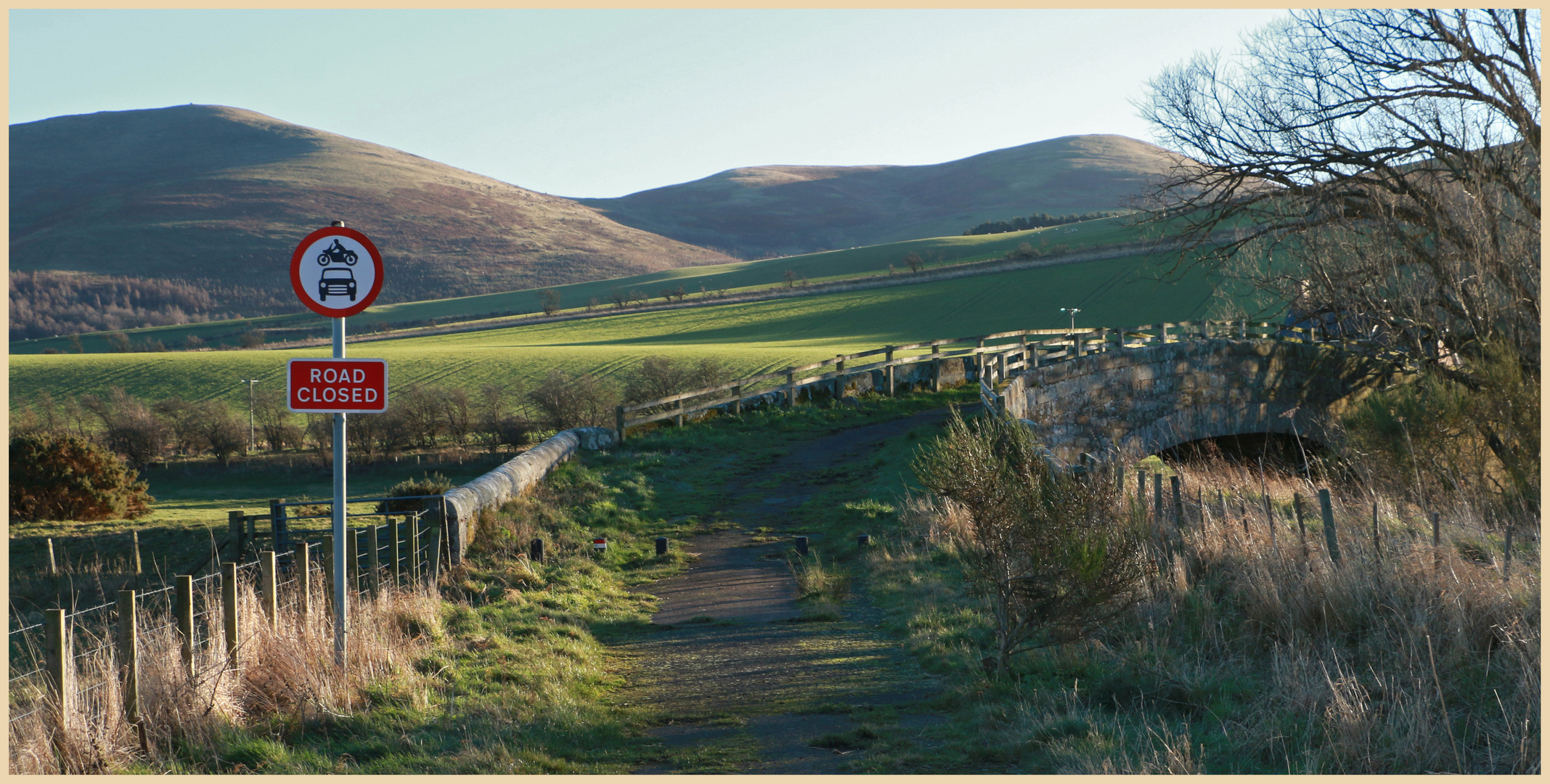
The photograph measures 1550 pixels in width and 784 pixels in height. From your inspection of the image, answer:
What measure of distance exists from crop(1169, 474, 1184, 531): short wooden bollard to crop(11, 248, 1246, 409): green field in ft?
106

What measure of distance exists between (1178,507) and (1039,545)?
3.13m

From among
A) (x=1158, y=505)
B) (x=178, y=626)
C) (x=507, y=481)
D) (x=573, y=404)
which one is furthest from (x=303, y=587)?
(x=573, y=404)

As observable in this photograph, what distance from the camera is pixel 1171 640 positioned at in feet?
23.2

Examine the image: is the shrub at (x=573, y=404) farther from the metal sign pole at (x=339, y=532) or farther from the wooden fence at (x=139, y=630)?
the metal sign pole at (x=339, y=532)

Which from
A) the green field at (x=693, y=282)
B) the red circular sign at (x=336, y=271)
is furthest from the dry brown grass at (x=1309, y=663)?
the green field at (x=693, y=282)

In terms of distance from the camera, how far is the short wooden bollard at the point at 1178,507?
9.09 metres

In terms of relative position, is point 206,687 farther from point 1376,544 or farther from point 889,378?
point 889,378

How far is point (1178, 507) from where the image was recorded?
9.23 meters

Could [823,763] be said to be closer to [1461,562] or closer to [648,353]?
[1461,562]

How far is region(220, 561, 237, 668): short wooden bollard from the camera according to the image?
590 cm

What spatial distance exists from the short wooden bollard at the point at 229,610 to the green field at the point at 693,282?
259 feet

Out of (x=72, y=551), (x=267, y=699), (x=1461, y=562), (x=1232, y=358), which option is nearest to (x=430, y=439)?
(x=72, y=551)

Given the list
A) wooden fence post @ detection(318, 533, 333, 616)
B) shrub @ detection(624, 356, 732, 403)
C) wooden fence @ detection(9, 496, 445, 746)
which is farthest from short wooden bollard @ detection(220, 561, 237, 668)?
shrub @ detection(624, 356, 732, 403)

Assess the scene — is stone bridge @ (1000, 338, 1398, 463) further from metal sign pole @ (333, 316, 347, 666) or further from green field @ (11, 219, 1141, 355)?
green field @ (11, 219, 1141, 355)
